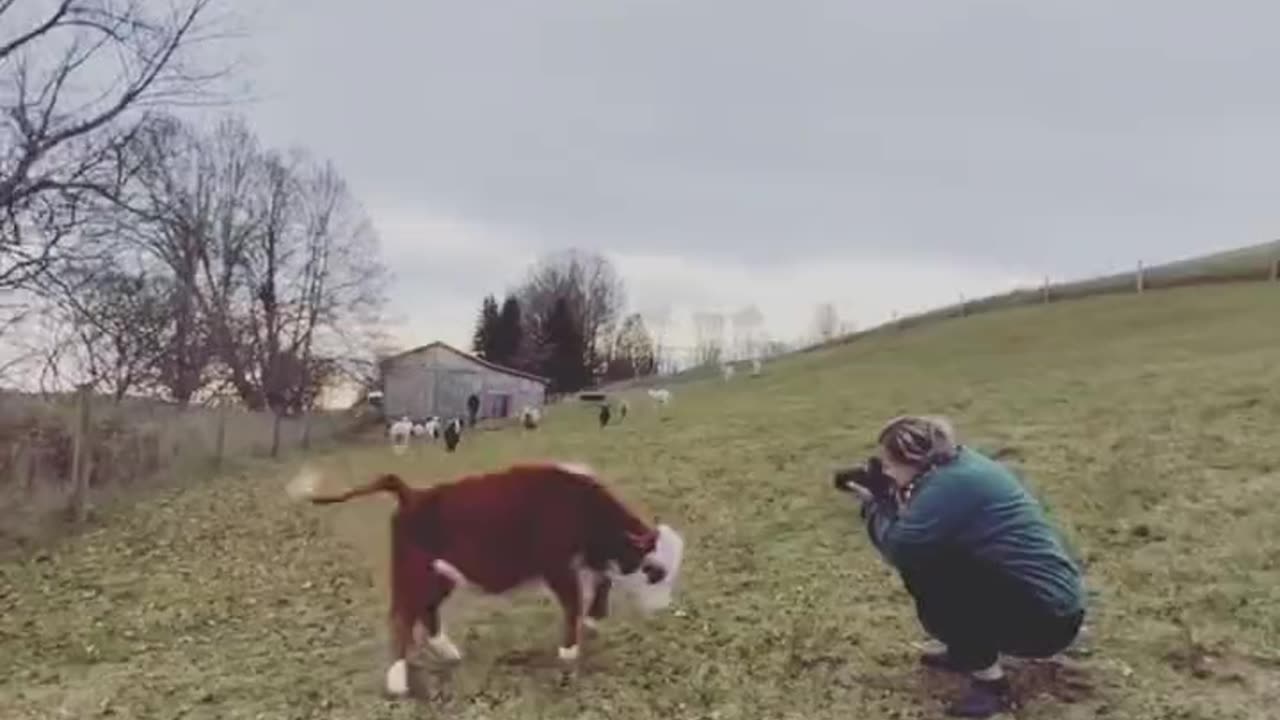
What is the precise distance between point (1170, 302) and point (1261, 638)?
2459 cm

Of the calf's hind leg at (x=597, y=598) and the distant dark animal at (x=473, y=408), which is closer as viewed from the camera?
the calf's hind leg at (x=597, y=598)

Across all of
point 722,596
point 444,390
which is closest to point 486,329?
point 444,390

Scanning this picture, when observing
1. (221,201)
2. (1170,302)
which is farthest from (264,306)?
(1170,302)

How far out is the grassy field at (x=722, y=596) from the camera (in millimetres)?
4750

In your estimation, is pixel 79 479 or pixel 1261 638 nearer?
pixel 1261 638

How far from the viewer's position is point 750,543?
7.55 meters

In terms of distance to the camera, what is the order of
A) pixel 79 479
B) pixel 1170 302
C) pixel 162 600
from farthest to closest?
1. pixel 1170 302
2. pixel 79 479
3. pixel 162 600

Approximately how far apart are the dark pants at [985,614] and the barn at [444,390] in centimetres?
997

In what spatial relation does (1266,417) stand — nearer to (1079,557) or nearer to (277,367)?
(1079,557)

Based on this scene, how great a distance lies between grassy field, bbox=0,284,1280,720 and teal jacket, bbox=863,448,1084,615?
1.49 ft

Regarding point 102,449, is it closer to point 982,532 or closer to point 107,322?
point 107,322

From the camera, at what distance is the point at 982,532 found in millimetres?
4367

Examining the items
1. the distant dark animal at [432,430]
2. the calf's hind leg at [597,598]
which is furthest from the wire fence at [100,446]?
the calf's hind leg at [597,598]

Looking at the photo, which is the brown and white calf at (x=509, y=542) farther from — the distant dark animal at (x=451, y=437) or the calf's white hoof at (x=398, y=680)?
the distant dark animal at (x=451, y=437)
